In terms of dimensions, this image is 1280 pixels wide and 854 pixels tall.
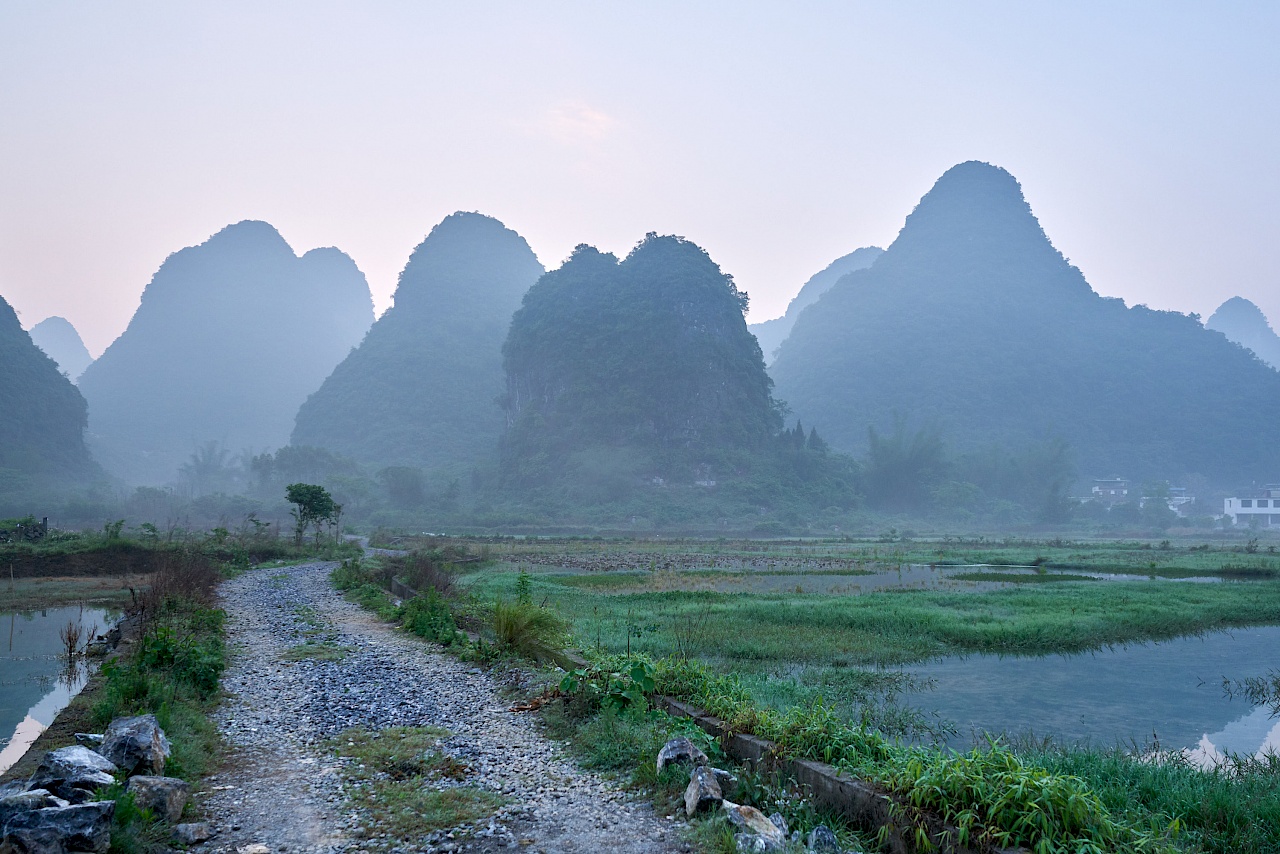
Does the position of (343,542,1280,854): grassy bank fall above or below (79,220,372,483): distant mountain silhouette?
Answer: below

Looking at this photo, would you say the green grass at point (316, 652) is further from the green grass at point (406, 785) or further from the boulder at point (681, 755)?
the boulder at point (681, 755)

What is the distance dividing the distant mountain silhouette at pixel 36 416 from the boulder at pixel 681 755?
8948cm

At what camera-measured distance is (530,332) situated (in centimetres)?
11044

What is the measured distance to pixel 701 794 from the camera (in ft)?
15.7

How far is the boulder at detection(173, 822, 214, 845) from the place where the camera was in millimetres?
4359

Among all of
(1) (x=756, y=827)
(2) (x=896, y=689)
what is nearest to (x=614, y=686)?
(1) (x=756, y=827)

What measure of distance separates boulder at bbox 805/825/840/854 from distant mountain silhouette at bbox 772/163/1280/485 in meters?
110

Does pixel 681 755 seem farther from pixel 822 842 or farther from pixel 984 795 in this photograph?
pixel 984 795

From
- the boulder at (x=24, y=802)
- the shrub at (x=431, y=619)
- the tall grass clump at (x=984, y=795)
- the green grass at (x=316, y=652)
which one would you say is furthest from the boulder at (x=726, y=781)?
the green grass at (x=316, y=652)

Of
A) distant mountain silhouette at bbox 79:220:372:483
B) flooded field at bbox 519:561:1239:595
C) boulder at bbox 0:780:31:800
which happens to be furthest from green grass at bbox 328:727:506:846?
distant mountain silhouette at bbox 79:220:372:483

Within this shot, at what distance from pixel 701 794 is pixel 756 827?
20.5 inches

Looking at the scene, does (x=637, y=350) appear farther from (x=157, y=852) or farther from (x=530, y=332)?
(x=157, y=852)

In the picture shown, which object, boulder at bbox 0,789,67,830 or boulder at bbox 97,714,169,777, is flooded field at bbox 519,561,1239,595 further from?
boulder at bbox 0,789,67,830

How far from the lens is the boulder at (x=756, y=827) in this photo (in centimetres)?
415
